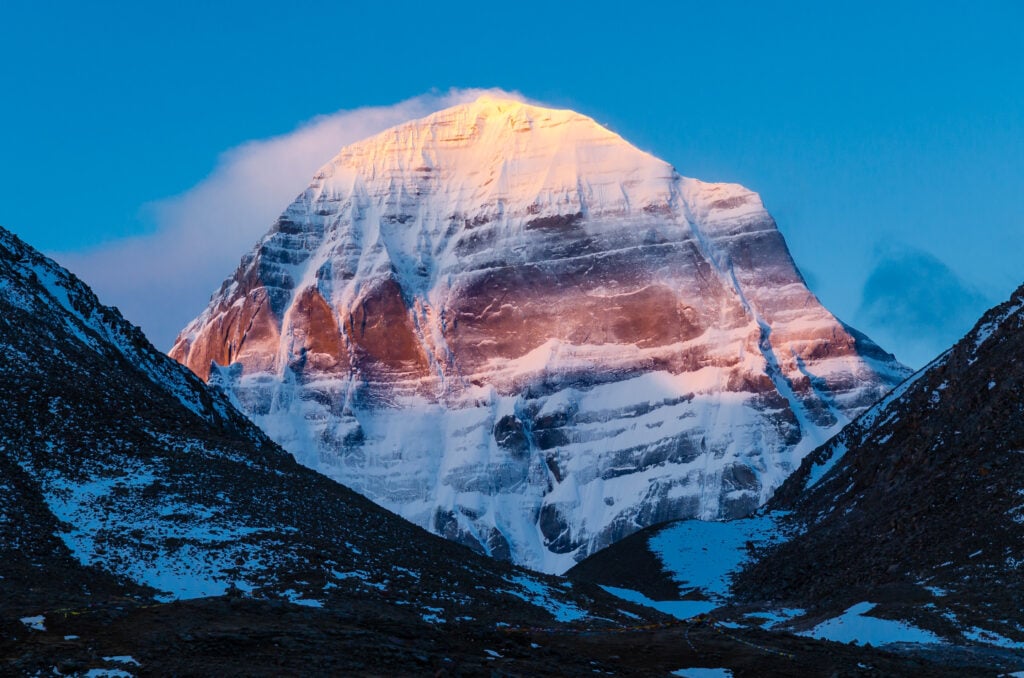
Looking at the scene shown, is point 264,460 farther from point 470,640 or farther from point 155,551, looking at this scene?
point 470,640

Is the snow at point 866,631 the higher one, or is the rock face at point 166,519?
the rock face at point 166,519

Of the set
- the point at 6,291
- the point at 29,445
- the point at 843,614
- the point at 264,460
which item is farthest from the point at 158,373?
the point at 843,614

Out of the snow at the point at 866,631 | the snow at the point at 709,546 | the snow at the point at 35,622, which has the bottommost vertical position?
the snow at the point at 35,622

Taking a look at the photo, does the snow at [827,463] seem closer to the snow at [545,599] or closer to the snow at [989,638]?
the snow at [545,599]

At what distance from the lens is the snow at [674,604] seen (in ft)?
348

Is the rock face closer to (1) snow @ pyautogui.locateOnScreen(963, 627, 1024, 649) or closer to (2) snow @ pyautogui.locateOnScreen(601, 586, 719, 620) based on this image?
(1) snow @ pyautogui.locateOnScreen(963, 627, 1024, 649)

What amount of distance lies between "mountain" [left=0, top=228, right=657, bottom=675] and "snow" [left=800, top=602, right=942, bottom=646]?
10.2 metres

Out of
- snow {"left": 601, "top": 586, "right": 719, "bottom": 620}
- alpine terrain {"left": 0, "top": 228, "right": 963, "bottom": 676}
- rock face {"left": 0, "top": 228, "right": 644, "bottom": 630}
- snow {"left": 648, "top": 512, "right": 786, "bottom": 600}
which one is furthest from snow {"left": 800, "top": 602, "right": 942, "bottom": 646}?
snow {"left": 648, "top": 512, "right": 786, "bottom": 600}

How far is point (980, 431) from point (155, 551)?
59.8m

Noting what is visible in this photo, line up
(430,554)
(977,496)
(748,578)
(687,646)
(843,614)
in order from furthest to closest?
(748,578)
(977,496)
(430,554)
(843,614)
(687,646)

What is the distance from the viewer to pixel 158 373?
97688mm

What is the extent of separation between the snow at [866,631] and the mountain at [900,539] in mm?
108

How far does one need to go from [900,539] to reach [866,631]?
33570 mm

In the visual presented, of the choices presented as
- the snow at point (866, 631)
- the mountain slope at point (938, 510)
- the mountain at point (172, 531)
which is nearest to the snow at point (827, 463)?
the mountain slope at point (938, 510)
